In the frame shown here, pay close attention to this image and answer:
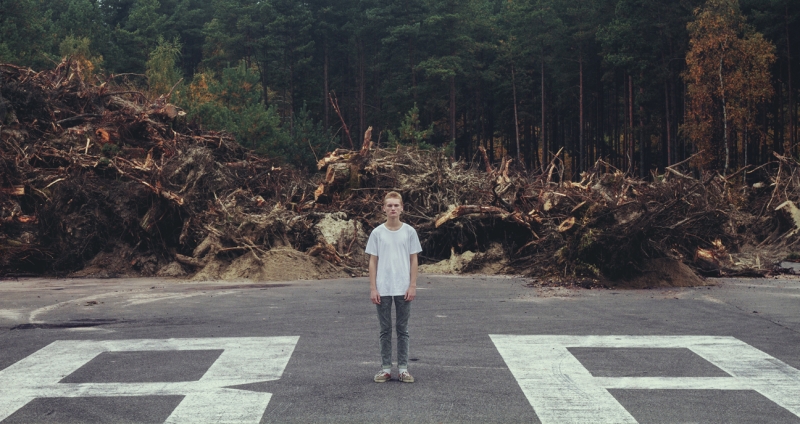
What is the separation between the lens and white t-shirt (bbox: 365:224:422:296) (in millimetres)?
7008

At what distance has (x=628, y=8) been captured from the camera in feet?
180

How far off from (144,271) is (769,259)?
13855 millimetres

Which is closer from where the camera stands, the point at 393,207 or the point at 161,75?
the point at 393,207

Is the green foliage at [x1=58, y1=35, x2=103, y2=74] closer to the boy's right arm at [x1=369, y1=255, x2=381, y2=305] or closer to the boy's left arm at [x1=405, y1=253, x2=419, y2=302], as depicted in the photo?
the boy's right arm at [x1=369, y1=255, x2=381, y2=305]

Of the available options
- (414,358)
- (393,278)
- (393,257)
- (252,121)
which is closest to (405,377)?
(393,278)

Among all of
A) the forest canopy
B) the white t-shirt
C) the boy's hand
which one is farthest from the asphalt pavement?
the forest canopy

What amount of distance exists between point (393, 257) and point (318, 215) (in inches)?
501

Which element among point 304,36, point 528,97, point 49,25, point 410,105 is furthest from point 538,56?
point 49,25

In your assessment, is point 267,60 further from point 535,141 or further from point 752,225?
point 752,225

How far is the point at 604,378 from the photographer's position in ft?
23.4

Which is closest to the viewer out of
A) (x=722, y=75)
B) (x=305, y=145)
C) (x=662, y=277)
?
(x=662, y=277)

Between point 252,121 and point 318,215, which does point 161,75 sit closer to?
point 252,121

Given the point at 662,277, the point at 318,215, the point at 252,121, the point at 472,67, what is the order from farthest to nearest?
the point at 472,67 → the point at 252,121 → the point at 318,215 → the point at 662,277

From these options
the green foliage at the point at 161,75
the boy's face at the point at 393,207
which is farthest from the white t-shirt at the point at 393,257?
the green foliage at the point at 161,75
